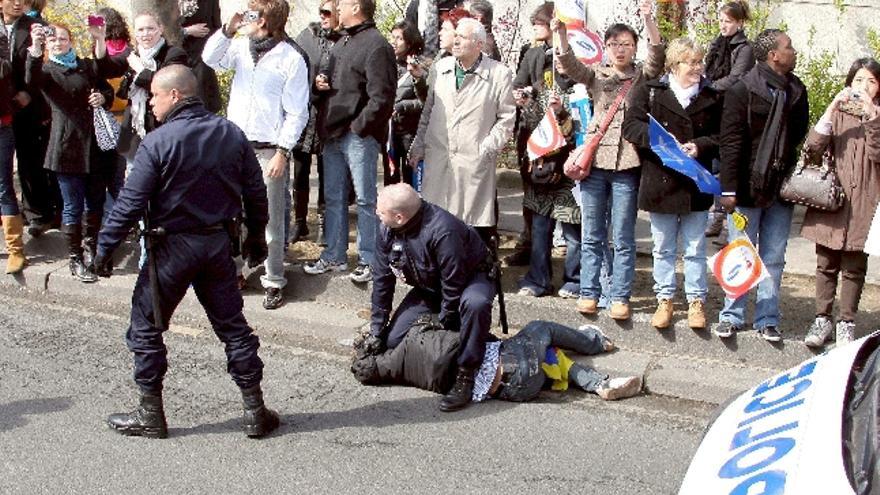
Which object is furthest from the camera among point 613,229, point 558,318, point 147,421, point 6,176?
point 6,176

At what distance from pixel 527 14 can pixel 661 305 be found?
5.98 meters

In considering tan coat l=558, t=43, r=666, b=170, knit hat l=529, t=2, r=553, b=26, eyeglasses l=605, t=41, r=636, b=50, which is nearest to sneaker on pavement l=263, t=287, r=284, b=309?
tan coat l=558, t=43, r=666, b=170

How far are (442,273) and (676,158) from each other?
1.54m

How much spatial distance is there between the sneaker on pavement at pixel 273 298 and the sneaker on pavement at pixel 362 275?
0.49m

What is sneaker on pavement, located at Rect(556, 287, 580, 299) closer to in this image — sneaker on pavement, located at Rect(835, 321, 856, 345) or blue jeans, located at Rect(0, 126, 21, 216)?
sneaker on pavement, located at Rect(835, 321, 856, 345)

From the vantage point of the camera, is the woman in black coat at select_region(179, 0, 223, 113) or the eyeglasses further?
the woman in black coat at select_region(179, 0, 223, 113)

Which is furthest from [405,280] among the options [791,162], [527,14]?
[527,14]

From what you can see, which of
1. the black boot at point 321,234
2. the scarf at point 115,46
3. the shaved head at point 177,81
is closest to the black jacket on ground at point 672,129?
the black boot at point 321,234

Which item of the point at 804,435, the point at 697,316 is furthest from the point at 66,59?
the point at 804,435

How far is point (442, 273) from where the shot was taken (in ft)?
21.9

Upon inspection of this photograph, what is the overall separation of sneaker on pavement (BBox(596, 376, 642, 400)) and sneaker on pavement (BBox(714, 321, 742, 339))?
2.07 feet

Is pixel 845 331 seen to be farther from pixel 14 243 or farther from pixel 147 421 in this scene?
pixel 14 243

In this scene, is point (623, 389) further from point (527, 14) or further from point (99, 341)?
point (527, 14)

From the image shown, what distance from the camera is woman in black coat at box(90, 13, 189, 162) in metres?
7.87
